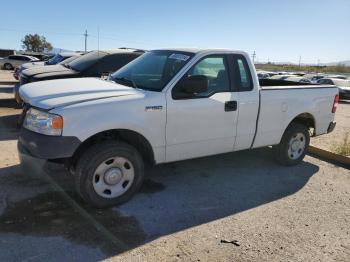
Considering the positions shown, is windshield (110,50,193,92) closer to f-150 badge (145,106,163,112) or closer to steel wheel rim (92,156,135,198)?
f-150 badge (145,106,163,112)

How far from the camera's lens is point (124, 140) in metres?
4.45

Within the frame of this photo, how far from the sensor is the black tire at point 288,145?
6059 mm

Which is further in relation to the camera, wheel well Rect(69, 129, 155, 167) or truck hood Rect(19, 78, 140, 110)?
wheel well Rect(69, 129, 155, 167)

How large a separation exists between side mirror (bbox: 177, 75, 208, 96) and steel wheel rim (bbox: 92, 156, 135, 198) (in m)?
1.11

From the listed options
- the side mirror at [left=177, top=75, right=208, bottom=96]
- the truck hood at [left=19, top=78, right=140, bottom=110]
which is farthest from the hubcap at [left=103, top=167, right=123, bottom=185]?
the side mirror at [left=177, top=75, right=208, bottom=96]

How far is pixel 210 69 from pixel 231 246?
2.40 metres

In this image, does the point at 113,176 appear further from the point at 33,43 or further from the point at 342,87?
the point at 33,43

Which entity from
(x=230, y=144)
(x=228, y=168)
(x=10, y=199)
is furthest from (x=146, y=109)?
(x=228, y=168)

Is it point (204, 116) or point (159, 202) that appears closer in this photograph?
point (159, 202)

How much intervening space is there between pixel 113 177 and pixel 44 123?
0.99 m

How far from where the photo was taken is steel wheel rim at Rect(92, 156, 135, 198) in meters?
4.19

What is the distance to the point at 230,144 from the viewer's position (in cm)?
521

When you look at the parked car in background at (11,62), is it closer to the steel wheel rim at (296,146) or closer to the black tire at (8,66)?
the black tire at (8,66)

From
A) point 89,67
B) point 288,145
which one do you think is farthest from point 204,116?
point 89,67
